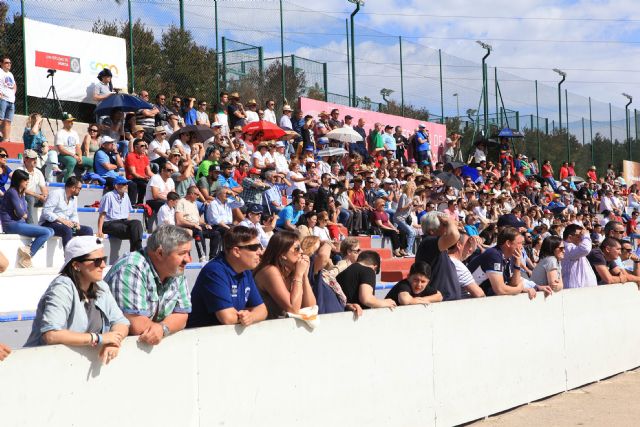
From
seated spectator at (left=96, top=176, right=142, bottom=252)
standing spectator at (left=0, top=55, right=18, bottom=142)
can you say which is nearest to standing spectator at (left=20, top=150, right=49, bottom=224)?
seated spectator at (left=96, top=176, right=142, bottom=252)

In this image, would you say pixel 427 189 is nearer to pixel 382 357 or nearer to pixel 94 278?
pixel 382 357

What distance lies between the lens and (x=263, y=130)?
64.2 ft

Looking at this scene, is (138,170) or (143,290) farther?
(138,170)

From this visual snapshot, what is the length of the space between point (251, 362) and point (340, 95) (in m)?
23.4

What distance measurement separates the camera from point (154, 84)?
22312mm

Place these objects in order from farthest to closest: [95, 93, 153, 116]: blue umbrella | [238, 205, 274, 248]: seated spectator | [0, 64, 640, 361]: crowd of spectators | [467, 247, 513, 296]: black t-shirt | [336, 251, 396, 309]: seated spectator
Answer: [95, 93, 153, 116]: blue umbrella → [238, 205, 274, 248]: seated spectator → [467, 247, 513, 296]: black t-shirt → [336, 251, 396, 309]: seated spectator → [0, 64, 640, 361]: crowd of spectators

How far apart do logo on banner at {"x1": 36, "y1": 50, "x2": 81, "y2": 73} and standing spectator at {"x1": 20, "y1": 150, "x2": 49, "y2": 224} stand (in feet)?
21.8

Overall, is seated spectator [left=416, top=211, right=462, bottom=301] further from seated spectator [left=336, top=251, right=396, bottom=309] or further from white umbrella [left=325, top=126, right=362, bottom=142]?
white umbrella [left=325, top=126, right=362, bottom=142]

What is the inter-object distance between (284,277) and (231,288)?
2.48 feet

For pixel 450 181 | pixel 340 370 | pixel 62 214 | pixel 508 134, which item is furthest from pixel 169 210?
pixel 508 134

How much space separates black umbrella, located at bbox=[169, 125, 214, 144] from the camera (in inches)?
667

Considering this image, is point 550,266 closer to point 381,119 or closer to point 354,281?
point 354,281

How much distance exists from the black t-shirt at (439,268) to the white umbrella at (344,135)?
1429 centimetres

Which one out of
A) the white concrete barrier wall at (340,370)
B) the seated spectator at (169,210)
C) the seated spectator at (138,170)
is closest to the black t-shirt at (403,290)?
the white concrete barrier wall at (340,370)
